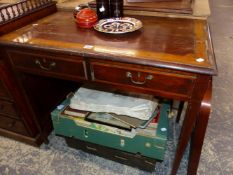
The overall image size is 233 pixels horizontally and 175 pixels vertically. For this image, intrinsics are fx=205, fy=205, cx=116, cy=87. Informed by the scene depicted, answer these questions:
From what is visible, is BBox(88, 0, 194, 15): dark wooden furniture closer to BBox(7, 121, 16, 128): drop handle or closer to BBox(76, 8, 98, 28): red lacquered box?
BBox(76, 8, 98, 28): red lacquered box

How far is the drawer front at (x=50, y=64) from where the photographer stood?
0.89m

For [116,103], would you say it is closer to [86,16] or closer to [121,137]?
[121,137]

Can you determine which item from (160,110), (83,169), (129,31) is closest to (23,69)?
(129,31)

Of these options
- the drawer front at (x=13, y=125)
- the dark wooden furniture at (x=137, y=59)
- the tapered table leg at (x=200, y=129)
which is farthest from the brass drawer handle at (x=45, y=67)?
the tapered table leg at (x=200, y=129)

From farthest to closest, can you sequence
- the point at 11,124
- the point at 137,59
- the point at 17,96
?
the point at 11,124, the point at 17,96, the point at 137,59

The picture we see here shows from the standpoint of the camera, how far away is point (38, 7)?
1203 millimetres

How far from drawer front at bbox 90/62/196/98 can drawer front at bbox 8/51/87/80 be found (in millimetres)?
70

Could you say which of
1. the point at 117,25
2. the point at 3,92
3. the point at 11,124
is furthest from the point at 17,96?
the point at 117,25

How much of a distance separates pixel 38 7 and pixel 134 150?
989 millimetres

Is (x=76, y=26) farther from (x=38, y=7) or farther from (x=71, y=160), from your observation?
(x=71, y=160)

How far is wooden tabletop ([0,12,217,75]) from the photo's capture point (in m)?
0.75

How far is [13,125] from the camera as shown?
1361 millimetres

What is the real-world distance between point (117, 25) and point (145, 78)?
1.23 ft

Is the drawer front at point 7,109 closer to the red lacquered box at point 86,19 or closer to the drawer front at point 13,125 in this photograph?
the drawer front at point 13,125
